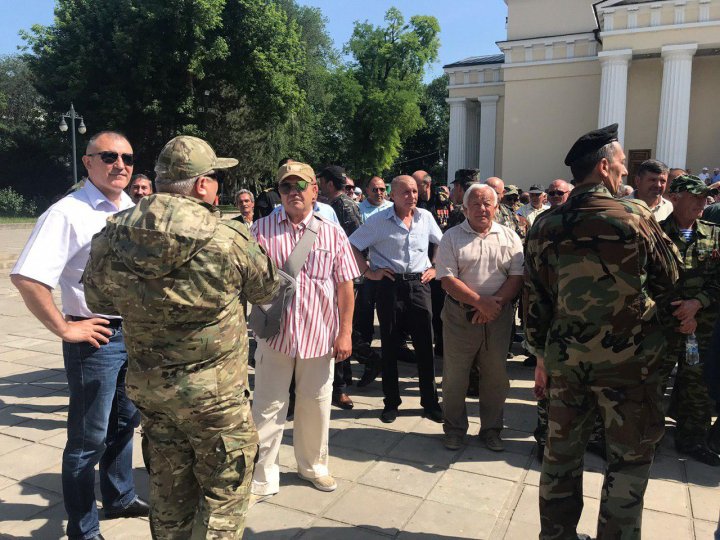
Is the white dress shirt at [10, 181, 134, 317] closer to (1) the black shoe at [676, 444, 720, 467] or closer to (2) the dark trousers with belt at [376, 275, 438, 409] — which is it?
(2) the dark trousers with belt at [376, 275, 438, 409]

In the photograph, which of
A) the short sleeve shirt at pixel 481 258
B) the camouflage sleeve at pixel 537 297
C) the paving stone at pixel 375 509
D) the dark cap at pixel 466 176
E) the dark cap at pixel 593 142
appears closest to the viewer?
the dark cap at pixel 593 142

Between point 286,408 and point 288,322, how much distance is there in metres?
0.57

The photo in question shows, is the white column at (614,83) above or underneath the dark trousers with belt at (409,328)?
above

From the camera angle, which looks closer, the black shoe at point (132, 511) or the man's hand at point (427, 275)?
the black shoe at point (132, 511)

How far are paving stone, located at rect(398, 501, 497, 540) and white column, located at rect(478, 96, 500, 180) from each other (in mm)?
27808

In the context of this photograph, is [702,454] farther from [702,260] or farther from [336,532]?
[336,532]

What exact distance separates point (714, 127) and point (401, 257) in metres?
23.7

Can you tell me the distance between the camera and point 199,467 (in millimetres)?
2221

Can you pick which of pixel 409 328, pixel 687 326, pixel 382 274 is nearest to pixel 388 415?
pixel 409 328

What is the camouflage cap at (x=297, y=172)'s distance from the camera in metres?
3.31

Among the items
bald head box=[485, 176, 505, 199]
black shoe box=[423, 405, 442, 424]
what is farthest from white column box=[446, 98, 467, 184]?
black shoe box=[423, 405, 442, 424]

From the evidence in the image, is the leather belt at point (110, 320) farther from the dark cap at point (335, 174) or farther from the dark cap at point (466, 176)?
the dark cap at point (466, 176)

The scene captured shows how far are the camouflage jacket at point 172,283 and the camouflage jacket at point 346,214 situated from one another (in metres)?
3.69

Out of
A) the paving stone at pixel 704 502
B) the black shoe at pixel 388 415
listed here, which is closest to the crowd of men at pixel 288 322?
the paving stone at pixel 704 502
